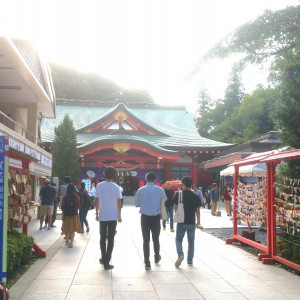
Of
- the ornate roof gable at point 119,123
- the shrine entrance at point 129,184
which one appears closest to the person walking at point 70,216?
the ornate roof gable at point 119,123

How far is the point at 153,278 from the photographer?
20.0ft

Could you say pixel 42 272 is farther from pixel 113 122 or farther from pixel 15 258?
pixel 113 122

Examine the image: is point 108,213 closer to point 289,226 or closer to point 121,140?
point 289,226

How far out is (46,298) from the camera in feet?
16.4

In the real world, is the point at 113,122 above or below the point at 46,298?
above

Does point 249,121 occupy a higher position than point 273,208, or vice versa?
point 249,121

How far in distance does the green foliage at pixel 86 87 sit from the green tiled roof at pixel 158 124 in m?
11.5

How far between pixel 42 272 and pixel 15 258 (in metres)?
0.54

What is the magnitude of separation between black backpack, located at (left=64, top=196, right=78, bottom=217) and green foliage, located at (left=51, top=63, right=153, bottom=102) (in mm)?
39136

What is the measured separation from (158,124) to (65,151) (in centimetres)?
1320

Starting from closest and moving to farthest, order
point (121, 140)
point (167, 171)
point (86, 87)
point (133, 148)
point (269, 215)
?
1. point (269, 215)
2. point (121, 140)
3. point (133, 148)
4. point (167, 171)
5. point (86, 87)

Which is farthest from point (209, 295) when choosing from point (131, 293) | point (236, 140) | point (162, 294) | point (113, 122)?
point (236, 140)

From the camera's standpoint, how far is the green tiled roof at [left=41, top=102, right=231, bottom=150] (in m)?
29.4

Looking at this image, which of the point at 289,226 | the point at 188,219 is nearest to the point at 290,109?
the point at 289,226
